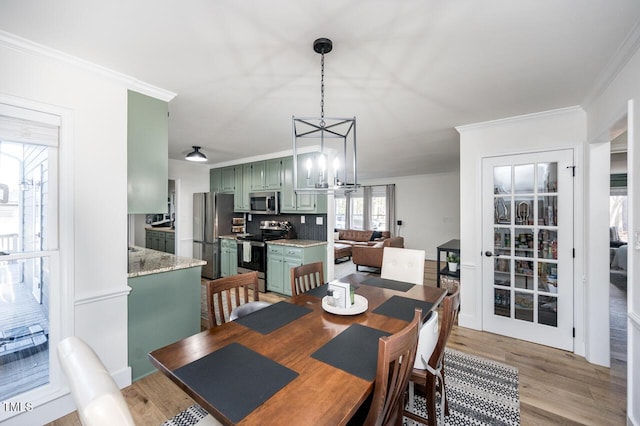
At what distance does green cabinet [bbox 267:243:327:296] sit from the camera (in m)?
4.24

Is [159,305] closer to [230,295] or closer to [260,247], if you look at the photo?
[230,295]

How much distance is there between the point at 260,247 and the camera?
15.3 ft

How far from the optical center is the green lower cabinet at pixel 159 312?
2.25m

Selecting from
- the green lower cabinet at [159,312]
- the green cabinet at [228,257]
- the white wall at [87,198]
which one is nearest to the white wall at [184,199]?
the green cabinet at [228,257]

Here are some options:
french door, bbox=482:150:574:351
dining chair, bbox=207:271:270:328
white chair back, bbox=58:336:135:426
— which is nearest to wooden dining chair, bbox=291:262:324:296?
dining chair, bbox=207:271:270:328

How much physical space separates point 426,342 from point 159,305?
7.34ft

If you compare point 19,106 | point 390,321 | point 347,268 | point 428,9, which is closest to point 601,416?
point 390,321

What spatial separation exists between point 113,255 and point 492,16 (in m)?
2.97

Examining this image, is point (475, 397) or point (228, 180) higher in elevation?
point (228, 180)

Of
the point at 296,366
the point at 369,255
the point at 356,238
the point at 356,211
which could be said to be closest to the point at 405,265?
the point at 296,366

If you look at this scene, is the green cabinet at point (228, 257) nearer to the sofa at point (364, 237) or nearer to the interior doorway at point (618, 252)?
the sofa at point (364, 237)

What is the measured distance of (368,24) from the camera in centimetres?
151

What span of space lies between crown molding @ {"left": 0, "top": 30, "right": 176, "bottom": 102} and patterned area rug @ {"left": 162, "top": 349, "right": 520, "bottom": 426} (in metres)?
2.54

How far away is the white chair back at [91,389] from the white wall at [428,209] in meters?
7.86
